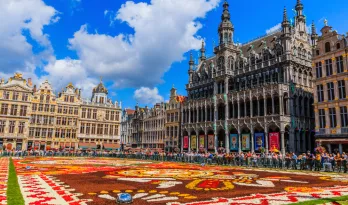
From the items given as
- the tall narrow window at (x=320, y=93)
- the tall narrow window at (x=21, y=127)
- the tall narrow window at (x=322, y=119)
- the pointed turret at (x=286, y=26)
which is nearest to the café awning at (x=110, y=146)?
the tall narrow window at (x=21, y=127)

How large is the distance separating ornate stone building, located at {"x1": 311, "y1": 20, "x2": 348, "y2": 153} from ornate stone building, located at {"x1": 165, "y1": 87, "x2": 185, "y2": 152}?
32.9 m

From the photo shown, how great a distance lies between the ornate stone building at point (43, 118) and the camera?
63.3m

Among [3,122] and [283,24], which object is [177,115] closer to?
[283,24]

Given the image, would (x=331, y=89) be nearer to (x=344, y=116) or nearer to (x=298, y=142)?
(x=344, y=116)

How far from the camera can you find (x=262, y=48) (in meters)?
46.8

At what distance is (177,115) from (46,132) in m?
31.7

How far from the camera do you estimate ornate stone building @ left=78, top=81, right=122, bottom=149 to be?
6894 cm

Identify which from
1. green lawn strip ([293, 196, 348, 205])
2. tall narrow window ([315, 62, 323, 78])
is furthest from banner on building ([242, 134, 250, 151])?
green lawn strip ([293, 196, 348, 205])

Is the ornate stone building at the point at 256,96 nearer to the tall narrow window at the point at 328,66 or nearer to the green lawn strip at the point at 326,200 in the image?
the tall narrow window at the point at 328,66

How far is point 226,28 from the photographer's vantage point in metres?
53.9

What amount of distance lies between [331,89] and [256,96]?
38.6ft

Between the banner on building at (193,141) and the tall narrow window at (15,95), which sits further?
the tall narrow window at (15,95)

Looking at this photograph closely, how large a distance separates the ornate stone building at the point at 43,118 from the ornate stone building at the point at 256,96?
3238 cm

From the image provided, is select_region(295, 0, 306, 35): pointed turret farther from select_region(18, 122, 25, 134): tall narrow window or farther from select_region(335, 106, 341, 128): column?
select_region(18, 122, 25, 134): tall narrow window
